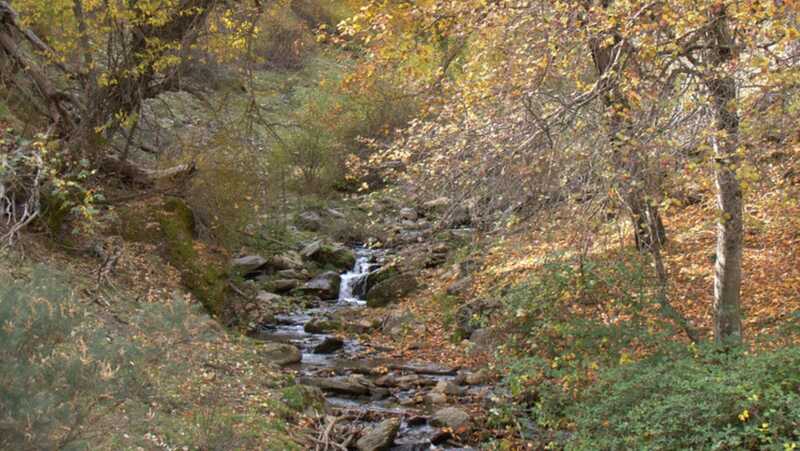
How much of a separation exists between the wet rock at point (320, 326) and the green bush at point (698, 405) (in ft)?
21.8

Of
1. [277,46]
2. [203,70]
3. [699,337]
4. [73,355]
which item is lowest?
[73,355]

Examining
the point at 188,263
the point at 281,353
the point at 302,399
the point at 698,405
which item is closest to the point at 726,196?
the point at 698,405

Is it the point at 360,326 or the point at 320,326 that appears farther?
the point at 360,326

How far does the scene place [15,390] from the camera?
329 centimetres

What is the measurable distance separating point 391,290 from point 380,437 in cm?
700

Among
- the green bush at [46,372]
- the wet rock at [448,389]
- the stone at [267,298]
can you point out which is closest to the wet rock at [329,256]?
the stone at [267,298]

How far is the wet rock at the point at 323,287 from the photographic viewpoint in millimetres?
14992

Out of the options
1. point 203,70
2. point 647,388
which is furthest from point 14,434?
point 203,70

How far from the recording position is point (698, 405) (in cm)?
556

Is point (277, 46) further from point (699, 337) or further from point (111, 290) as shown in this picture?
point (699, 337)

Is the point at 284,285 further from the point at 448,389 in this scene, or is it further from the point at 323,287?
the point at 448,389

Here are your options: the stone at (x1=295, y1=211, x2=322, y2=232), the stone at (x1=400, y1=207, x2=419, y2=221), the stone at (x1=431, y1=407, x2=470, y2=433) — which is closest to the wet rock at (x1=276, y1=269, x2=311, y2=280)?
the stone at (x1=295, y1=211, x2=322, y2=232)

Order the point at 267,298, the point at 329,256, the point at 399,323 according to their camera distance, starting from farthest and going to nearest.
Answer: the point at 329,256 → the point at 267,298 → the point at 399,323

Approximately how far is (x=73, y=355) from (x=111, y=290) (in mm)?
6092
